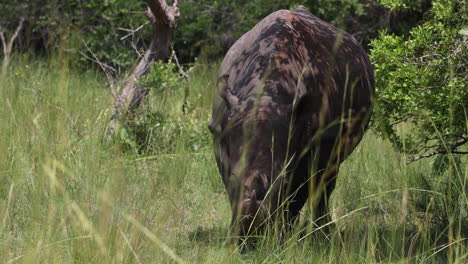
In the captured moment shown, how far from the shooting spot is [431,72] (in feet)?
16.7

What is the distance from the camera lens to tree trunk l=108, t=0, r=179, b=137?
24.0ft

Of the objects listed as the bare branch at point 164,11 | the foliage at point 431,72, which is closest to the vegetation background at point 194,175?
the foliage at point 431,72

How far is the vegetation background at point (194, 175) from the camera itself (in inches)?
139

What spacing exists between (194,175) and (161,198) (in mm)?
2166

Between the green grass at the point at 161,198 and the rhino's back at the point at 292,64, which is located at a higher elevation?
the rhino's back at the point at 292,64

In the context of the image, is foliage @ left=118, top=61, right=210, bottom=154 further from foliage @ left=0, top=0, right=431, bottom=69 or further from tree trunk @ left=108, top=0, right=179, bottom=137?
foliage @ left=0, top=0, right=431, bottom=69

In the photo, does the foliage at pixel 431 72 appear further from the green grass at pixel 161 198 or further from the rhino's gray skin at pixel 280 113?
the green grass at pixel 161 198

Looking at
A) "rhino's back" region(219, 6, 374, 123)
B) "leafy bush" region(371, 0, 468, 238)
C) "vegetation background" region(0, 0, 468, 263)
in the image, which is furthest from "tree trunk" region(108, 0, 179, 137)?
"leafy bush" region(371, 0, 468, 238)

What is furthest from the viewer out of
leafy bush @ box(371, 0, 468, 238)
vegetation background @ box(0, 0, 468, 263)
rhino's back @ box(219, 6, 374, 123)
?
leafy bush @ box(371, 0, 468, 238)

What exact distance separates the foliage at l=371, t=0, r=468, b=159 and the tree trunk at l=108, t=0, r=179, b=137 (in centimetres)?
255

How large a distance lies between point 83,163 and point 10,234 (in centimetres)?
90

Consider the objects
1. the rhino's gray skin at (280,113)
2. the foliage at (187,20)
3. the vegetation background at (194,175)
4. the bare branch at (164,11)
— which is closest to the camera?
the vegetation background at (194,175)

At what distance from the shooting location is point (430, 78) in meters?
5.13

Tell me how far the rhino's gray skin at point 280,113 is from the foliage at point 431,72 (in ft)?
0.70
